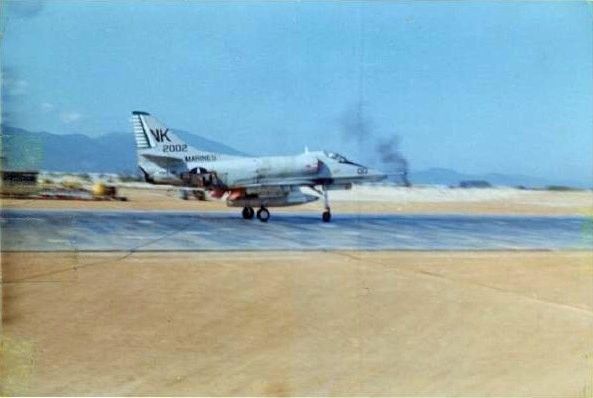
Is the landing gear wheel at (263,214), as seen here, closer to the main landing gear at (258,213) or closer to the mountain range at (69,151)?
the main landing gear at (258,213)

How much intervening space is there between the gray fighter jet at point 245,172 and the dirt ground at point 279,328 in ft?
1.37

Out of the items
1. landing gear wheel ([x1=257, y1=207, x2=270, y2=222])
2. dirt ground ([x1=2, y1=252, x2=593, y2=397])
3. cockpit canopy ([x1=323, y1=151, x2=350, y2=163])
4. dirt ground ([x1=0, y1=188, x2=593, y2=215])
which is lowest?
dirt ground ([x1=2, y1=252, x2=593, y2=397])

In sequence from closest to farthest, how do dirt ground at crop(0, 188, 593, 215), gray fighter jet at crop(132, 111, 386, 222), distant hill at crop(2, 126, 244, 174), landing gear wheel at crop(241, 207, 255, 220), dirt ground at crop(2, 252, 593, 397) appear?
dirt ground at crop(2, 252, 593, 397) < distant hill at crop(2, 126, 244, 174) < gray fighter jet at crop(132, 111, 386, 222) < dirt ground at crop(0, 188, 593, 215) < landing gear wheel at crop(241, 207, 255, 220)

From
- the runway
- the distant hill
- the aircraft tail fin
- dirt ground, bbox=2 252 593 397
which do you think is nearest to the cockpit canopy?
the runway

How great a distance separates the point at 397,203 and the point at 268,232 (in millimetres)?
770

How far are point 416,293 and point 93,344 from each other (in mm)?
1710

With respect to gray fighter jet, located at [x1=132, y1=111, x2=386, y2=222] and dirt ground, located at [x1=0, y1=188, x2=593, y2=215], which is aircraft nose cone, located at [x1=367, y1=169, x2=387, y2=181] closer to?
gray fighter jet, located at [x1=132, y1=111, x2=386, y2=222]

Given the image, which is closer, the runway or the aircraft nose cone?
the runway

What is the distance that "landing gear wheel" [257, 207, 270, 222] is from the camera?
4.17 m

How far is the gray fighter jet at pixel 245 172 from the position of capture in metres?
3.71

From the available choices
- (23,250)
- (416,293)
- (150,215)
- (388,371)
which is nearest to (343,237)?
(416,293)

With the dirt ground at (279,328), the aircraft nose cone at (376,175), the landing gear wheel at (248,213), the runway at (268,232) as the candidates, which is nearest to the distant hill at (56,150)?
the runway at (268,232)

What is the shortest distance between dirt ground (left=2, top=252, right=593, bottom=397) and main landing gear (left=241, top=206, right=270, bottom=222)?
1.03 ft

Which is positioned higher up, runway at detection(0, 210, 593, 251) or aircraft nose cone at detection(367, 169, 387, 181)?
aircraft nose cone at detection(367, 169, 387, 181)
